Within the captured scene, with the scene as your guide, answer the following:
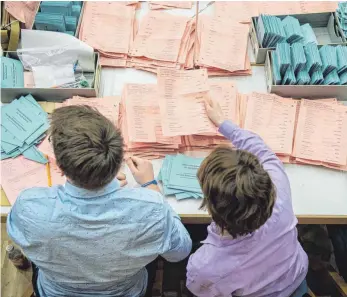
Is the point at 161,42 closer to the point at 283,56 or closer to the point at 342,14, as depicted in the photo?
the point at 283,56

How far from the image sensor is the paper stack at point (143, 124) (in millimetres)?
1711

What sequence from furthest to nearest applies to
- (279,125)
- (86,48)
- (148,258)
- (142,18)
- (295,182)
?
(142,18) < (86,48) < (279,125) < (295,182) < (148,258)

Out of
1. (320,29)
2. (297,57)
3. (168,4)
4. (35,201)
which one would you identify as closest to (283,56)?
(297,57)

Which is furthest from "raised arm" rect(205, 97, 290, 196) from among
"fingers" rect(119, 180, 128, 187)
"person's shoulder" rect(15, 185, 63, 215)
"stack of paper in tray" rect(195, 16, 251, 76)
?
"person's shoulder" rect(15, 185, 63, 215)

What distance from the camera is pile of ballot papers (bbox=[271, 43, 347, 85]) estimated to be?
5.93ft

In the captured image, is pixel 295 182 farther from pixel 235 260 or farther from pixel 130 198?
pixel 130 198

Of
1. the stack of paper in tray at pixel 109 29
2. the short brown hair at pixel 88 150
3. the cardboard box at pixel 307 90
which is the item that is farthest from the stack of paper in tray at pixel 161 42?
the short brown hair at pixel 88 150

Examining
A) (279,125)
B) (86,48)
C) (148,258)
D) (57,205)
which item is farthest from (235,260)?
(86,48)

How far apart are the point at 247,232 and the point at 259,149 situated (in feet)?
1.26

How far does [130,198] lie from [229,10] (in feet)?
4.30

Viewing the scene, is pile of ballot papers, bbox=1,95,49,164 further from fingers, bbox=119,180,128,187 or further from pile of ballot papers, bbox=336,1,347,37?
pile of ballot papers, bbox=336,1,347,37

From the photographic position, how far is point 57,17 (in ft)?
6.47

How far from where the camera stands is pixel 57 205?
3.70 ft

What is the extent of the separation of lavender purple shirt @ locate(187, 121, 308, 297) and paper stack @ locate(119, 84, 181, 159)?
0.46 m
